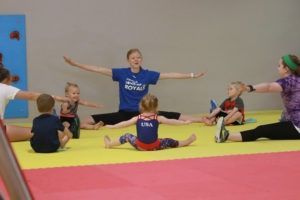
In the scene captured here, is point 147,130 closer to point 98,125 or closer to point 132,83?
point 98,125

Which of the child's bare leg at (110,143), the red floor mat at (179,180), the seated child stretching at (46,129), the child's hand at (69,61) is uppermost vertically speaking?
the child's hand at (69,61)

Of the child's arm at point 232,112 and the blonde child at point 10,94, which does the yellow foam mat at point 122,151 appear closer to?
the blonde child at point 10,94

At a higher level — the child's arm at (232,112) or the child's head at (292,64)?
the child's head at (292,64)

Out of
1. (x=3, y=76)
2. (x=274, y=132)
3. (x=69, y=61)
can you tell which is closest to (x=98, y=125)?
(x=69, y=61)

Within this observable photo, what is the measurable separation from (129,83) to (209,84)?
7.12 feet

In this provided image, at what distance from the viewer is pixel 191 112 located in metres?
10.9

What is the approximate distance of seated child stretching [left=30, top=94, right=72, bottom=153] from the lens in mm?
6195

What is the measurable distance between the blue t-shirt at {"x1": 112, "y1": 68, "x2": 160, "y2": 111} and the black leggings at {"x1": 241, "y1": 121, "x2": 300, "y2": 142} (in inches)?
110

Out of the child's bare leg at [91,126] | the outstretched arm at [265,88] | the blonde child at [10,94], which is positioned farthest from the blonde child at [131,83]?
the outstretched arm at [265,88]

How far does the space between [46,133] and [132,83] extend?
11.5ft

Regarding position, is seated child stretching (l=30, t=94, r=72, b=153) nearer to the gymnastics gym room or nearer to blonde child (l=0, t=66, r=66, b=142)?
the gymnastics gym room

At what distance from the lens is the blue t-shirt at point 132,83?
9.58 m

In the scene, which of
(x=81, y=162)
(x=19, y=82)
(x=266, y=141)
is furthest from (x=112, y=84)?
(x=81, y=162)

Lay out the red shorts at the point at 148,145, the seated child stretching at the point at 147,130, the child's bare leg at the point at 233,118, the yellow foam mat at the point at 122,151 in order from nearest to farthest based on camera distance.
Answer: the yellow foam mat at the point at 122,151 → the seated child stretching at the point at 147,130 → the red shorts at the point at 148,145 → the child's bare leg at the point at 233,118
